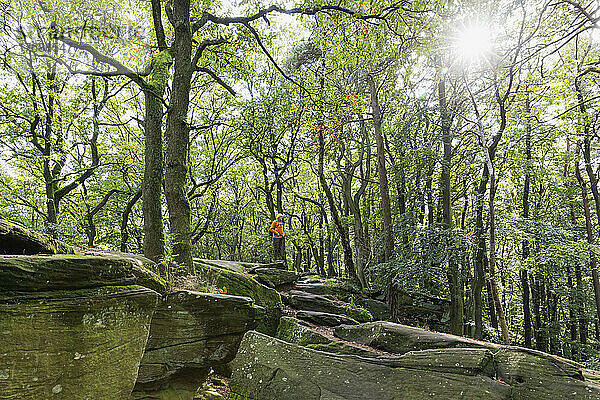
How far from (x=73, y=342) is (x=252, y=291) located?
20.5 feet

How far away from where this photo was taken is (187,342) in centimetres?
670

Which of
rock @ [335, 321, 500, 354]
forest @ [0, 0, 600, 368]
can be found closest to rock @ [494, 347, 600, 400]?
rock @ [335, 321, 500, 354]

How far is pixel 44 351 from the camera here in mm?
4047

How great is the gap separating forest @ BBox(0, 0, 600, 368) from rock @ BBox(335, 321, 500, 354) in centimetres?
307

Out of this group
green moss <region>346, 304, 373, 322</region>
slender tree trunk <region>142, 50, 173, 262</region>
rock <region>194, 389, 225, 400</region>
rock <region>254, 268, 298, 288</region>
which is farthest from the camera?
rock <region>254, 268, 298, 288</region>

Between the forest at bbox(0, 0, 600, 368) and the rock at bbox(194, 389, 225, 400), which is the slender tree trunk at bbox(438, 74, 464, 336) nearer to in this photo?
the forest at bbox(0, 0, 600, 368)

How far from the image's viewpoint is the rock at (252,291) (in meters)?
9.09

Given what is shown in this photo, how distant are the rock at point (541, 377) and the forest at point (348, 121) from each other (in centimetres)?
395

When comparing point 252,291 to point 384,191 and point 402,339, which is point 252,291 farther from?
point 384,191

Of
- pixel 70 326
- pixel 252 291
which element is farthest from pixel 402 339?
pixel 70 326

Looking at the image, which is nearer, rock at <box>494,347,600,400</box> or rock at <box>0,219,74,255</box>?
rock at <box>0,219,74,255</box>

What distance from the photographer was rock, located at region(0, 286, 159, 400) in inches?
150

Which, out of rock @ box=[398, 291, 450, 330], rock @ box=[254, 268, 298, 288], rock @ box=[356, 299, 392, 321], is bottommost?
rock @ box=[398, 291, 450, 330]

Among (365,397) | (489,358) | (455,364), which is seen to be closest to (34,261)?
(365,397)
